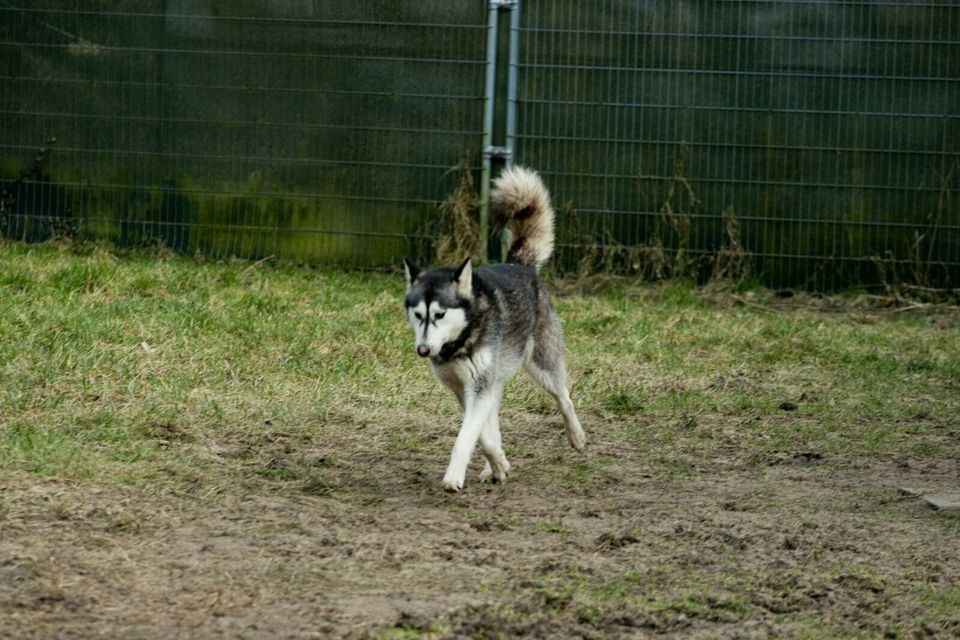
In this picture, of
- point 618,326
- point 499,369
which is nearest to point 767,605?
point 499,369

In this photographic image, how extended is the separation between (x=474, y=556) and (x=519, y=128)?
22.0ft

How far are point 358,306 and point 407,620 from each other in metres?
5.30

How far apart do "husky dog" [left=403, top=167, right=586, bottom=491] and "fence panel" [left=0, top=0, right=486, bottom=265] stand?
4388mm

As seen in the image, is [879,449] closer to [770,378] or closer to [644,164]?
[770,378]

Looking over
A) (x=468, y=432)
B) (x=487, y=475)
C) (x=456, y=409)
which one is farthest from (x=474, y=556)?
(x=456, y=409)

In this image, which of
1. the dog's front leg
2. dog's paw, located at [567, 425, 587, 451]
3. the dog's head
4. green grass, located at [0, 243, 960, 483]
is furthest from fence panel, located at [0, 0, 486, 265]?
the dog's front leg

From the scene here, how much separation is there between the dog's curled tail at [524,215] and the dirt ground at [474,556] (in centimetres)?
133

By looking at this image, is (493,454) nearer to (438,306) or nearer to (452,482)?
(452,482)

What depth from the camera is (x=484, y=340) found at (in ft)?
17.3

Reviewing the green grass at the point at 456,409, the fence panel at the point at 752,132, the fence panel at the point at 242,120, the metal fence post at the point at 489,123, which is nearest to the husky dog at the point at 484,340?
the green grass at the point at 456,409

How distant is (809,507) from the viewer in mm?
4949

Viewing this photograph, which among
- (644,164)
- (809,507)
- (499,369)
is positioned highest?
(644,164)

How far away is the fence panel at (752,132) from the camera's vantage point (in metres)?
10.2

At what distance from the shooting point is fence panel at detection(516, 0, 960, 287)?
10219 millimetres
